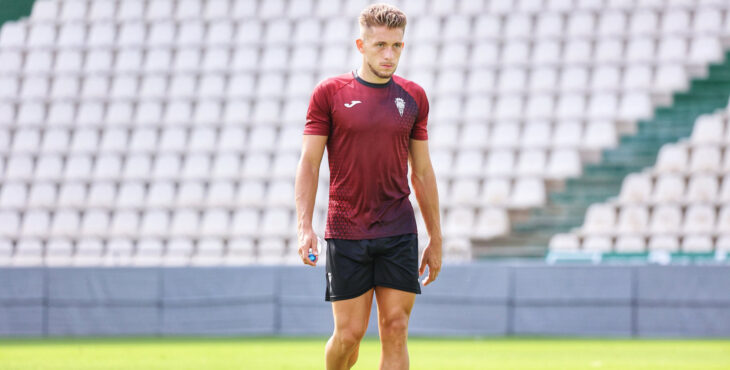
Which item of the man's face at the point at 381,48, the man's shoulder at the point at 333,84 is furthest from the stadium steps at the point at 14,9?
the man's face at the point at 381,48

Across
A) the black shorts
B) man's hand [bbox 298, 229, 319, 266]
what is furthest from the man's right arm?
the black shorts

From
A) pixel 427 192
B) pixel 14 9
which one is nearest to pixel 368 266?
pixel 427 192

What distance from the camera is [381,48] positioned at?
434cm

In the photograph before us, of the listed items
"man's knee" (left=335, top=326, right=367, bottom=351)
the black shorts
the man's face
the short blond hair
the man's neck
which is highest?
the short blond hair

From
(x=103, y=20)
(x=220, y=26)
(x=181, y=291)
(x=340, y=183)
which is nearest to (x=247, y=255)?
(x=181, y=291)

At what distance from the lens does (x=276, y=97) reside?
18109mm

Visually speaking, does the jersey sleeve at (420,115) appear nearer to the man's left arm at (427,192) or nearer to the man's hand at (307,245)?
the man's left arm at (427,192)

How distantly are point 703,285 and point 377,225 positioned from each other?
335 inches

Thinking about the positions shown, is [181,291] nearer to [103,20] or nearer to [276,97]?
[276,97]

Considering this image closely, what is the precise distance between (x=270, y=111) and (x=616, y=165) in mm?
6157

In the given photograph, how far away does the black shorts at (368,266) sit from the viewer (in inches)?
173

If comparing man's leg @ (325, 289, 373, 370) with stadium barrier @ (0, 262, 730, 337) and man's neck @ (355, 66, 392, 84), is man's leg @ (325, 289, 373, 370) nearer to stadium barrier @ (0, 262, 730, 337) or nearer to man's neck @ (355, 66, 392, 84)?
man's neck @ (355, 66, 392, 84)

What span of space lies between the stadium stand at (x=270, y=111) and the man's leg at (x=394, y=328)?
972cm

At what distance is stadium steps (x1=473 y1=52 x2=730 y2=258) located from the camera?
15.4 m
